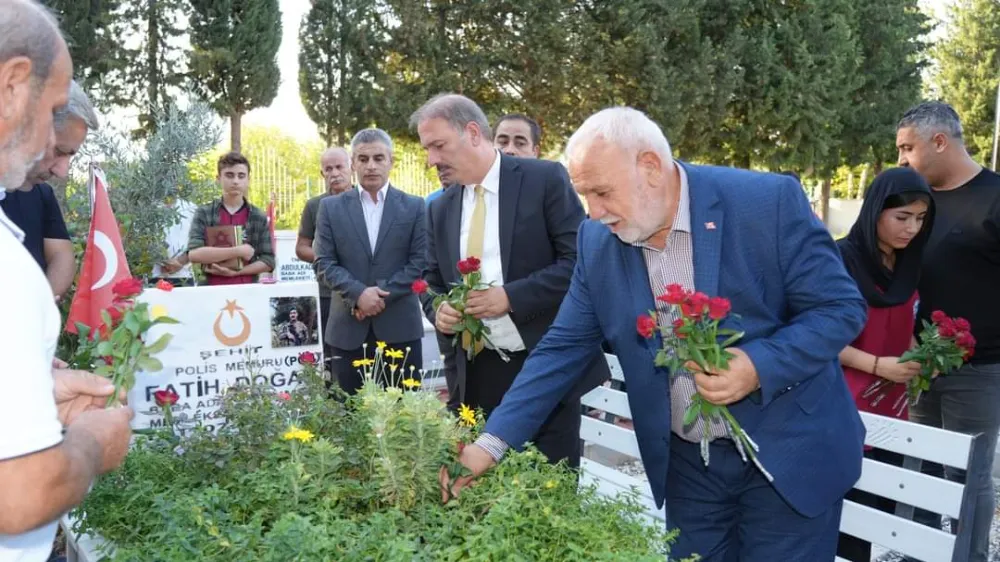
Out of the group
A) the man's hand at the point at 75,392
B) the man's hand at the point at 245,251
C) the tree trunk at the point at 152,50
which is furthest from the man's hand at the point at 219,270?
the tree trunk at the point at 152,50

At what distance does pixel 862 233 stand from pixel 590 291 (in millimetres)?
1661

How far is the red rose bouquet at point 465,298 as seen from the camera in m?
3.29

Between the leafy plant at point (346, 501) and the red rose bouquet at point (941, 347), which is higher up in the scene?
the red rose bouquet at point (941, 347)

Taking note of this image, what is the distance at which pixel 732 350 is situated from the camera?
203 cm

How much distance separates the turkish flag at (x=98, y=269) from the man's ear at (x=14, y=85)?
294cm

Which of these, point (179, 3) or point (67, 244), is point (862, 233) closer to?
point (67, 244)

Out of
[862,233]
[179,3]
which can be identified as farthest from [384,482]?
[179,3]

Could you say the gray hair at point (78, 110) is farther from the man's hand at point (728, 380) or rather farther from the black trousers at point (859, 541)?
the black trousers at point (859, 541)

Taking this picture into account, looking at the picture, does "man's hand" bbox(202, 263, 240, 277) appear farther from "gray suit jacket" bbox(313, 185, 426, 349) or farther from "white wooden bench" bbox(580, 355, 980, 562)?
"white wooden bench" bbox(580, 355, 980, 562)

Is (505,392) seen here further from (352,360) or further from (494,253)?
(352,360)

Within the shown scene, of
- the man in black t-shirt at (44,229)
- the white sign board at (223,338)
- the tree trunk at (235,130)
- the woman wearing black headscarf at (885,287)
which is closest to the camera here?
the woman wearing black headscarf at (885,287)

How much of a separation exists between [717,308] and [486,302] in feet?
4.95

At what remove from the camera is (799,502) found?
7.44ft

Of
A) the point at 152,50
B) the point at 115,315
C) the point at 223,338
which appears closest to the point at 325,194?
the point at 223,338
